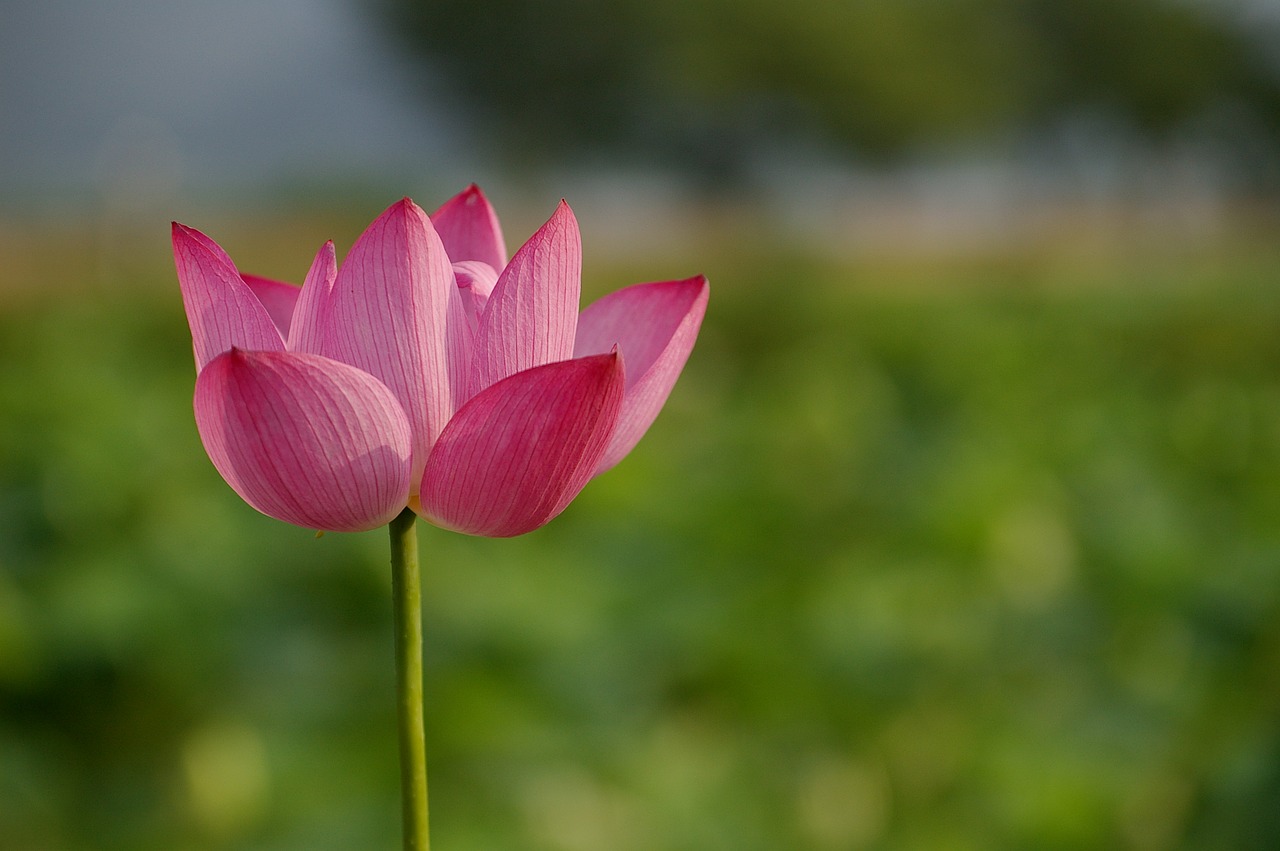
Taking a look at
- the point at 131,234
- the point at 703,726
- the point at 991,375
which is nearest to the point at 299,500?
the point at 703,726

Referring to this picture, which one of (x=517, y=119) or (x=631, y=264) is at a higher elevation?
(x=517, y=119)

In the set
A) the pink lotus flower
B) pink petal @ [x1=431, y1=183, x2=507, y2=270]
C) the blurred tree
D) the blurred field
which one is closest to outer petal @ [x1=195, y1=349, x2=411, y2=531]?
the pink lotus flower

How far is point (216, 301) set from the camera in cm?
25

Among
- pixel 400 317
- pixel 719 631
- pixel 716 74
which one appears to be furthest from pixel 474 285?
pixel 716 74

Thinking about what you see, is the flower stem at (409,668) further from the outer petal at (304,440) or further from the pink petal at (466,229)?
the pink petal at (466,229)

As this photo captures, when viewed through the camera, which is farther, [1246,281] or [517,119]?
[517,119]

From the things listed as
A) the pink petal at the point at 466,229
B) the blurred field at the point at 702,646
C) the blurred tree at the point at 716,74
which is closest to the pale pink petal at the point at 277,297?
the pink petal at the point at 466,229

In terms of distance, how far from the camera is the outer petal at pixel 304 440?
24 centimetres

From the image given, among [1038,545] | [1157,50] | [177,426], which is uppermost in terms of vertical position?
[1157,50]

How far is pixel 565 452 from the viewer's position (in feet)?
0.81

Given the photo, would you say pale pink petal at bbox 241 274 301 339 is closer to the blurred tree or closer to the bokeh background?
the bokeh background

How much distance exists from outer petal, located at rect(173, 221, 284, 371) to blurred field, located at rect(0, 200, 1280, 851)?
31.7 inches

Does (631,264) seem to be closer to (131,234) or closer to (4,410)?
(131,234)

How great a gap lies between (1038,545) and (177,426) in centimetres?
177
